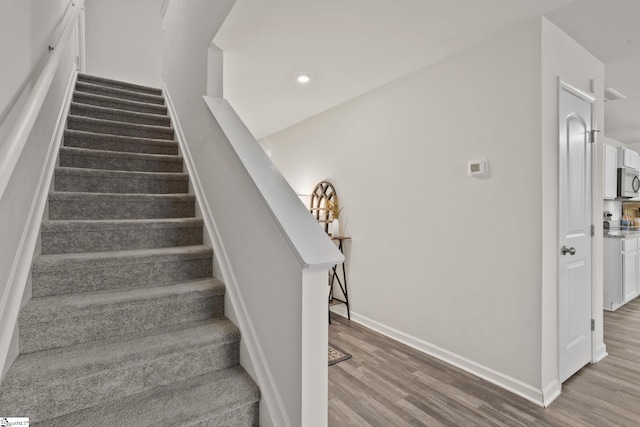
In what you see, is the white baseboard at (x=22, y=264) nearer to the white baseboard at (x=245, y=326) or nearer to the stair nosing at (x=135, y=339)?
the stair nosing at (x=135, y=339)

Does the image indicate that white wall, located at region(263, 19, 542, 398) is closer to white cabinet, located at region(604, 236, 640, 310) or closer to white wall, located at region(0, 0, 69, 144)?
white wall, located at region(0, 0, 69, 144)

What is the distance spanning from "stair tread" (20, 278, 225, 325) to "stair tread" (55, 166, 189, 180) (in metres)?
0.88

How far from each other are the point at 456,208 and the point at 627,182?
13.6ft

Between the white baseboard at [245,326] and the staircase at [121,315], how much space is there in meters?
0.05

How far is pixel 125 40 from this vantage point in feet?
15.7

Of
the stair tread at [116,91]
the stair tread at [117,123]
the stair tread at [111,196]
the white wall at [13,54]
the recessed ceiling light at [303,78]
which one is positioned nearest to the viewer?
the white wall at [13,54]

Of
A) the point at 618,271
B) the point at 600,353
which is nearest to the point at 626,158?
the point at 618,271

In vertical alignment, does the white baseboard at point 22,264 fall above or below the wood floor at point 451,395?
above

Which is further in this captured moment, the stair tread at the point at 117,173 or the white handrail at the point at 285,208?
the stair tread at the point at 117,173

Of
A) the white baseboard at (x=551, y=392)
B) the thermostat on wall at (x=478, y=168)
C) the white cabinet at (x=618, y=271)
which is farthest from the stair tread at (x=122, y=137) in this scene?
the white cabinet at (x=618, y=271)

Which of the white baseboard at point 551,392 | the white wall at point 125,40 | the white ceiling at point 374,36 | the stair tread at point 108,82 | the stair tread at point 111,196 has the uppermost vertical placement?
the white wall at point 125,40

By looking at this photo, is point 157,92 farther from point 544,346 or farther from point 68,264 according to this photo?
point 544,346

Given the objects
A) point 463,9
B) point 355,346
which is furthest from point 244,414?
point 463,9

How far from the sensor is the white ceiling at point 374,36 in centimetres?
194
